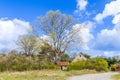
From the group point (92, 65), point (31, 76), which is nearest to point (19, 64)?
point (92, 65)

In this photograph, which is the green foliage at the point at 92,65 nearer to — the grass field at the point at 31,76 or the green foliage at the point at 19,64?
the green foliage at the point at 19,64

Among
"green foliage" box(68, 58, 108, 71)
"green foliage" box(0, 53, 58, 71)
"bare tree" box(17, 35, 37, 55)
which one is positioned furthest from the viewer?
"bare tree" box(17, 35, 37, 55)

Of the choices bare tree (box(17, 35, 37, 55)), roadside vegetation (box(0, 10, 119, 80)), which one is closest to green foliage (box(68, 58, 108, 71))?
roadside vegetation (box(0, 10, 119, 80))

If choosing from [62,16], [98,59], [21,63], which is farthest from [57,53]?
[21,63]

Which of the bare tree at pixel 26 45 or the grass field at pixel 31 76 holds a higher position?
the bare tree at pixel 26 45

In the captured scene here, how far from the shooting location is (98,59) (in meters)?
48.8

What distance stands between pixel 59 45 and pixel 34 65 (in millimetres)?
14410

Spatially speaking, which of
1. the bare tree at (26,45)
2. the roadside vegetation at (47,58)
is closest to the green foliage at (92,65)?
the roadside vegetation at (47,58)

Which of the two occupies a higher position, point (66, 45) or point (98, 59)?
point (66, 45)

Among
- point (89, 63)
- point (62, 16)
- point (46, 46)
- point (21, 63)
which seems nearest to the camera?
point (21, 63)

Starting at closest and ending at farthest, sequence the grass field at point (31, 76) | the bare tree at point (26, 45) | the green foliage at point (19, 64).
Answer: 1. the grass field at point (31, 76)
2. the green foliage at point (19, 64)
3. the bare tree at point (26, 45)

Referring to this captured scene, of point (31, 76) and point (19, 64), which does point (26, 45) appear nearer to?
point (19, 64)

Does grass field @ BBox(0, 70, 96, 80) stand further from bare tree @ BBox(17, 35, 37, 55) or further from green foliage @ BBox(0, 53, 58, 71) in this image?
bare tree @ BBox(17, 35, 37, 55)

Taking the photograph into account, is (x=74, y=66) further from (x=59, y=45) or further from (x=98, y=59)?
(x=59, y=45)
